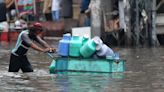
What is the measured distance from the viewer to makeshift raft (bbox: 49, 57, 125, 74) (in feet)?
45.3

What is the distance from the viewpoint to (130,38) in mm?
23625

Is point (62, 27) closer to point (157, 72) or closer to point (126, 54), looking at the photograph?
point (126, 54)

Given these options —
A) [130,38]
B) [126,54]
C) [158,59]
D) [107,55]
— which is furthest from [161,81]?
[130,38]

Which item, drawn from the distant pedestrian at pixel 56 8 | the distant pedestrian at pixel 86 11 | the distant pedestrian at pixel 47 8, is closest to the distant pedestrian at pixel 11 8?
the distant pedestrian at pixel 47 8

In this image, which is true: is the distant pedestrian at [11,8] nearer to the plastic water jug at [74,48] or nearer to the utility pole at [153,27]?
the utility pole at [153,27]

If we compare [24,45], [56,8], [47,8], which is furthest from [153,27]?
[24,45]

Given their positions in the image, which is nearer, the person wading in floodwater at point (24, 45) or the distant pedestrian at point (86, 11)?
the person wading in floodwater at point (24, 45)

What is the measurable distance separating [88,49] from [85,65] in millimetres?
437

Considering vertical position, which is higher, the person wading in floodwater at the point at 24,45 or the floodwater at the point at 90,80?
the person wading in floodwater at the point at 24,45

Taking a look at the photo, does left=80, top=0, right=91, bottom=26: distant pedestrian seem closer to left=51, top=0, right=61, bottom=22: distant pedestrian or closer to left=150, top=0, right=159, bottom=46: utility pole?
left=51, top=0, right=61, bottom=22: distant pedestrian

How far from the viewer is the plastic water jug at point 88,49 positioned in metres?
13.6

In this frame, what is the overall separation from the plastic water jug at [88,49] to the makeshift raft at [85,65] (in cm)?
13

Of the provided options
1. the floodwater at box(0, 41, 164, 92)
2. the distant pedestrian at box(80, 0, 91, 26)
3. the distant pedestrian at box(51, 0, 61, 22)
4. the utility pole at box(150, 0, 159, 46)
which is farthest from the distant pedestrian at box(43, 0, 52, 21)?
the floodwater at box(0, 41, 164, 92)

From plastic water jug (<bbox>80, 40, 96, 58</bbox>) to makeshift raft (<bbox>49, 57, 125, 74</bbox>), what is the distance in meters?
0.13
